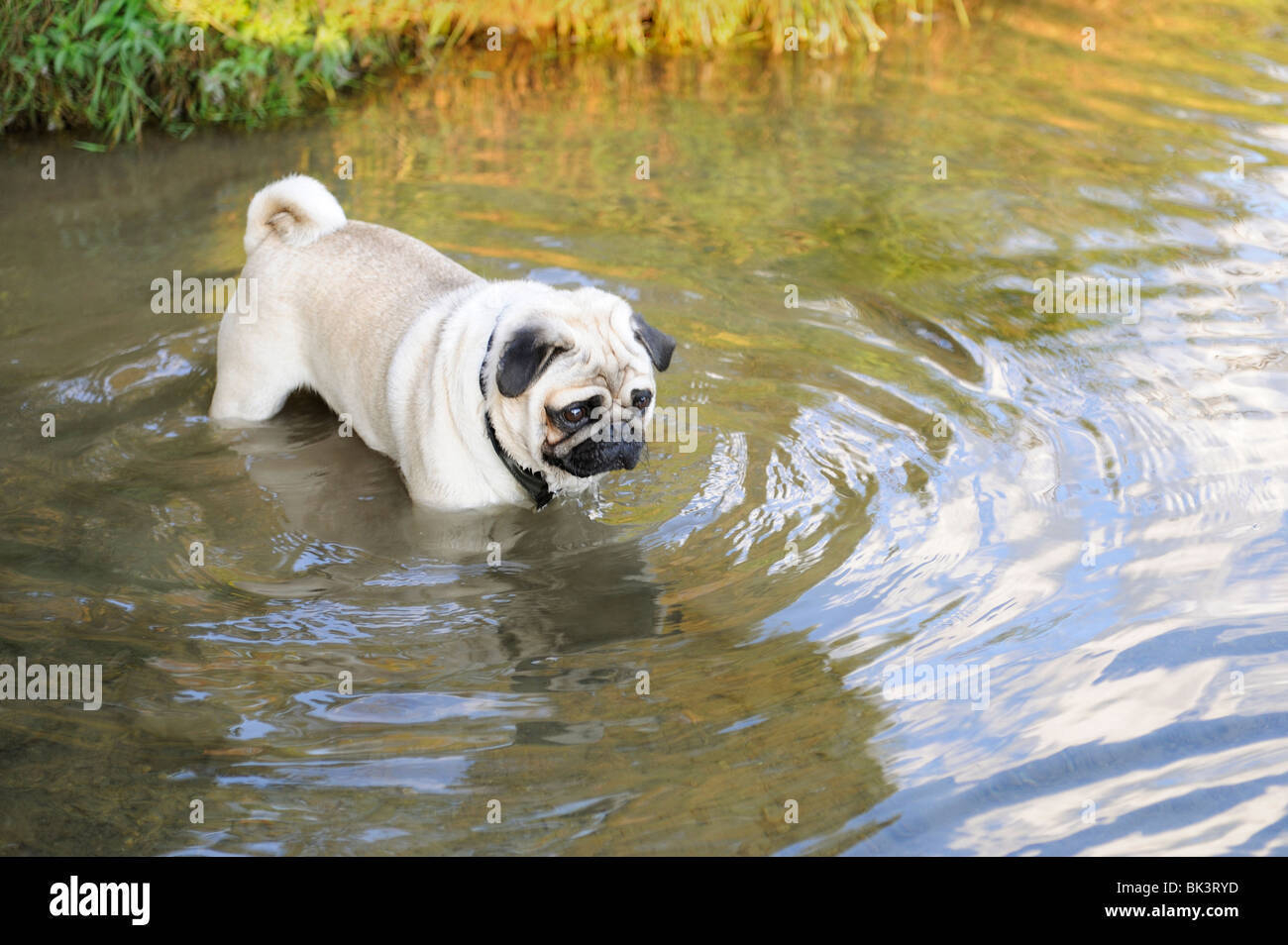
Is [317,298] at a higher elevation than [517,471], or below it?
higher

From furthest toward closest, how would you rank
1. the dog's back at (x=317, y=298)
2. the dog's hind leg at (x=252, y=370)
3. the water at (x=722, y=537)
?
1. the dog's hind leg at (x=252, y=370)
2. the dog's back at (x=317, y=298)
3. the water at (x=722, y=537)

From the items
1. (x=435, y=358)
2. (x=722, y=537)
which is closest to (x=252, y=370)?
(x=435, y=358)

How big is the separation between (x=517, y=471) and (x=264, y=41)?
5916 mm

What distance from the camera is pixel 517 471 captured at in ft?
15.5

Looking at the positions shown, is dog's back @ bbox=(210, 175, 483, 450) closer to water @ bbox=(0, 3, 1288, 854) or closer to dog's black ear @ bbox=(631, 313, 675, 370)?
water @ bbox=(0, 3, 1288, 854)

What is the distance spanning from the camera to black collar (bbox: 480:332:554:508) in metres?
4.52

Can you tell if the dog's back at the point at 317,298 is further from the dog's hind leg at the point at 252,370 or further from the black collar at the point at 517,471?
the black collar at the point at 517,471

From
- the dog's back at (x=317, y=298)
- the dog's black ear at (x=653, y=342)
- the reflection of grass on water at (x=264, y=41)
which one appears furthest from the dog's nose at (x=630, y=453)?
the reflection of grass on water at (x=264, y=41)

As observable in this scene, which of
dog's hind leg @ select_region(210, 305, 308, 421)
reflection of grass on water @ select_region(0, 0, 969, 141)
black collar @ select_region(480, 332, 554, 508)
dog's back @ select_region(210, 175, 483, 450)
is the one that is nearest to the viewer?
black collar @ select_region(480, 332, 554, 508)

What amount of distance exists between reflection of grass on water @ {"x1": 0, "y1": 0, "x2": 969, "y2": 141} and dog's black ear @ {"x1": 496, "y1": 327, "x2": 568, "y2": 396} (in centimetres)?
582

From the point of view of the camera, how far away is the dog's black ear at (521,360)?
4.16 metres

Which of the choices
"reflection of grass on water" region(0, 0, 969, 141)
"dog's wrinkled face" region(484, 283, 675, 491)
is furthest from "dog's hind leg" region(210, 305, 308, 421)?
"reflection of grass on water" region(0, 0, 969, 141)

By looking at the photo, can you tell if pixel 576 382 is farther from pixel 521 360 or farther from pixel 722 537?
pixel 722 537

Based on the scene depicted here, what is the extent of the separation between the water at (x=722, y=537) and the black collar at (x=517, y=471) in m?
0.21
